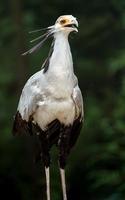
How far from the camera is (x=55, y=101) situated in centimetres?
349

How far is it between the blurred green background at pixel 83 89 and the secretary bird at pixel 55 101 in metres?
3.34

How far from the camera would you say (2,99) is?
27.6 feet

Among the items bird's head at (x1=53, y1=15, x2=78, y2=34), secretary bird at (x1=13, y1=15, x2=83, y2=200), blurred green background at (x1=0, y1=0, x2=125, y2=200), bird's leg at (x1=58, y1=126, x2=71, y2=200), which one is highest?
blurred green background at (x1=0, y1=0, x2=125, y2=200)

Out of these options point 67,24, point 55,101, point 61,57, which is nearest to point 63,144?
point 55,101

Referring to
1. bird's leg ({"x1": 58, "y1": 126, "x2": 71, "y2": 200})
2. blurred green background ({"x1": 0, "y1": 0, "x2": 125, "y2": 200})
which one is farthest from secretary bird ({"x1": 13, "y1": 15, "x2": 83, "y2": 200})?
blurred green background ({"x1": 0, "y1": 0, "x2": 125, "y2": 200})

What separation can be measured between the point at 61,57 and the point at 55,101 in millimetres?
214

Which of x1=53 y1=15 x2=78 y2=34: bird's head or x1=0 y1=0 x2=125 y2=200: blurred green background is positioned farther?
x1=0 y1=0 x2=125 y2=200: blurred green background

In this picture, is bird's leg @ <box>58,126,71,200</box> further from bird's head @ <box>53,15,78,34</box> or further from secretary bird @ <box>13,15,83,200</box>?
bird's head @ <box>53,15,78,34</box>

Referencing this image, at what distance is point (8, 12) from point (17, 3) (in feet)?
2.22

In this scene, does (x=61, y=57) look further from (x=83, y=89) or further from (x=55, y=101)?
(x=83, y=89)

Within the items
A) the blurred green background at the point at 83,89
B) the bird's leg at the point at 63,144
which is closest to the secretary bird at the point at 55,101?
the bird's leg at the point at 63,144

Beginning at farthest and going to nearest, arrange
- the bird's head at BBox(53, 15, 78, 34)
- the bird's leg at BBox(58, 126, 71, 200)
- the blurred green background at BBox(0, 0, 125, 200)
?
1. the blurred green background at BBox(0, 0, 125, 200)
2. the bird's leg at BBox(58, 126, 71, 200)
3. the bird's head at BBox(53, 15, 78, 34)

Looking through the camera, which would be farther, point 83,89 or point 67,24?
point 83,89

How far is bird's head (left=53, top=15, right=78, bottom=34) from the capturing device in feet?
11.2
